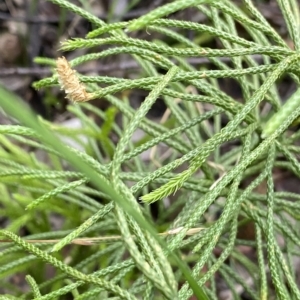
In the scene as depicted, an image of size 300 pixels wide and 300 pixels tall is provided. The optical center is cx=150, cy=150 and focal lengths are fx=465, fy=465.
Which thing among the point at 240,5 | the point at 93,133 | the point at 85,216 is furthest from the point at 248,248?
the point at 240,5

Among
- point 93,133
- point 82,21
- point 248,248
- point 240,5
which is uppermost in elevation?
point 82,21

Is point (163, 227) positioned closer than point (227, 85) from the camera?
Yes

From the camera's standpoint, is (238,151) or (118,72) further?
(118,72)

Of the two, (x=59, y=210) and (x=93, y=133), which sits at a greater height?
(x=93, y=133)

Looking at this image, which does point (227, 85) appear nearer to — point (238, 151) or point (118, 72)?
point (118, 72)

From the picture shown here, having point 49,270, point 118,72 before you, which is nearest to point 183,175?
point 49,270

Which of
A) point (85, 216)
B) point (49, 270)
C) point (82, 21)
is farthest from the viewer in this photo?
point (82, 21)

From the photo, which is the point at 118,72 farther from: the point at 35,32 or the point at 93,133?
Result: the point at 93,133

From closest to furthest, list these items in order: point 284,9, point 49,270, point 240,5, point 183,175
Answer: point 183,175, point 284,9, point 49,270, point 240,5

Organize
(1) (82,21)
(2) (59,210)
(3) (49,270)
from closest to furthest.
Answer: (2) (59,210)
(3) (49,270)
(1) (82,21)
